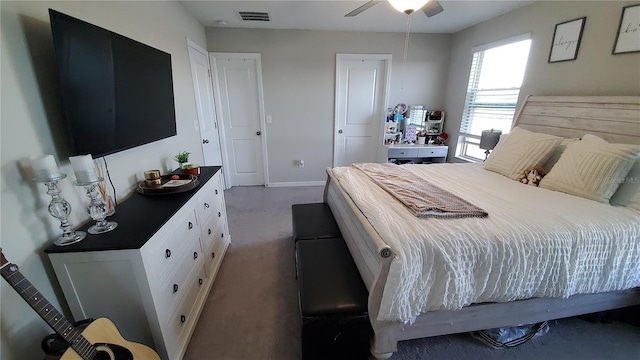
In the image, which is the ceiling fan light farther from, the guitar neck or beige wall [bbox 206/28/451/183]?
the guitar neck

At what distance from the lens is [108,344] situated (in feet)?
3.37

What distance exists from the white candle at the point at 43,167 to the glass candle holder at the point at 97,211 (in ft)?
0.53

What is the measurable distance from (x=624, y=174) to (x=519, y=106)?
1512 millimetres

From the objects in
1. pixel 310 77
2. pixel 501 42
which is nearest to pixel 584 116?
pixel 501 42

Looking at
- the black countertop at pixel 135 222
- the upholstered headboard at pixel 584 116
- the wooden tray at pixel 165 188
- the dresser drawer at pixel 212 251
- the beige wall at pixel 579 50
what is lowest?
the dresser drawer at pixel 212 251

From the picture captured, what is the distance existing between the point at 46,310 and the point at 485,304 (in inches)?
79.1

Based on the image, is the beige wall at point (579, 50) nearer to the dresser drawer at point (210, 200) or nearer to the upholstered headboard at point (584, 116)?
the upholstered headboard at point (584, 116)

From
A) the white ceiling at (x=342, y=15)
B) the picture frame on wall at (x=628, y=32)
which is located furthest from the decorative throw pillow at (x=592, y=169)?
the white ceiling at (x=342, y=15)

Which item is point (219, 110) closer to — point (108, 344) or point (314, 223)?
point (314, 223)

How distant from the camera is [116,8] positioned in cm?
163

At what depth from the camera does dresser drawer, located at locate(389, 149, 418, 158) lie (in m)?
3.89

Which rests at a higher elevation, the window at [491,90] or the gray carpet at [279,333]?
the window at [491,90]

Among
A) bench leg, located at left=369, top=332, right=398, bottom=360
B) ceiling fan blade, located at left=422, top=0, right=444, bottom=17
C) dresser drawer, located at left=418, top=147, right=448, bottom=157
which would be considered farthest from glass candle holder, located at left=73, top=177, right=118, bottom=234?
dresser drawer, located at left=418, top=147, right=448, bottom=157

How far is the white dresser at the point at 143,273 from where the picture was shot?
111 centimetres
